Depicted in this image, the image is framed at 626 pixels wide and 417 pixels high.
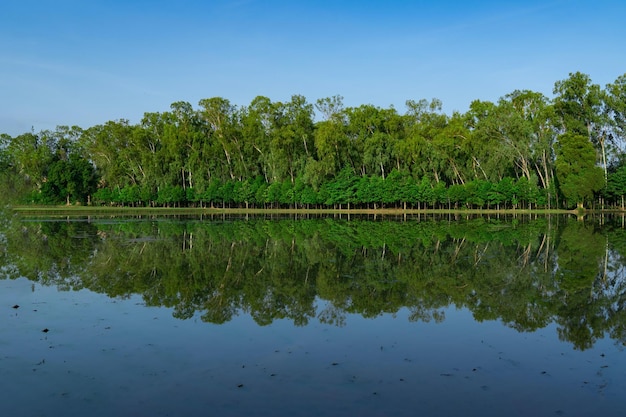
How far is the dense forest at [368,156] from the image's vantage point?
69.4m

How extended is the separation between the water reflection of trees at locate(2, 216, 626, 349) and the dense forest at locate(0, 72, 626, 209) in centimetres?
4463

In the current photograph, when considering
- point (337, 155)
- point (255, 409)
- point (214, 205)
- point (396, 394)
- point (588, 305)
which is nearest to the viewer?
point (255, 409)

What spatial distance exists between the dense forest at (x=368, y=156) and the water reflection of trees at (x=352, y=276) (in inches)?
1757

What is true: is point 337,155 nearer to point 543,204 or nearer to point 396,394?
point 543,204

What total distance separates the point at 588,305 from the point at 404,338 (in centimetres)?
531

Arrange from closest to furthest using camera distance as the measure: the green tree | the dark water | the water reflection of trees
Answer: the dark water < the water reflection of trees < the green tree

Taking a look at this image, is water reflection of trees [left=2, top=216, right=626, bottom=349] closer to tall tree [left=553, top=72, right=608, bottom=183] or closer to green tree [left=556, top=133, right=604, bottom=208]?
green tree [left=556, top=133, right=604, bottom=208]

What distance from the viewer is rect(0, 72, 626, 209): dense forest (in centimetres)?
6938

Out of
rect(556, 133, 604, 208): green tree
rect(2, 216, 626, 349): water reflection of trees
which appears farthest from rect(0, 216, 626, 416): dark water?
rect(556, 133, 604, 208): green tree

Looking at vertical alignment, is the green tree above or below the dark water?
above

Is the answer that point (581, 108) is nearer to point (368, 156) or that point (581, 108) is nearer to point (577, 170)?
point (577, 170)

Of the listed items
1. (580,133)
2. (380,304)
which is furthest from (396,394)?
(580,133)

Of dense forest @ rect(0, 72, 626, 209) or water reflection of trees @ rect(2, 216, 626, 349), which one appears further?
dense forest @ rect(0, 72, 626, 209)

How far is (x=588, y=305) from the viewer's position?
1240 centimetres
